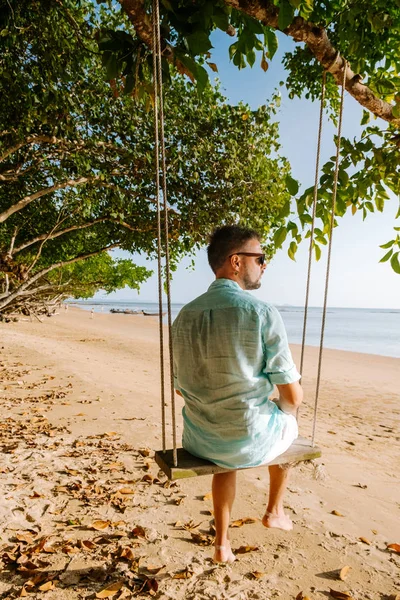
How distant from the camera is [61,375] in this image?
969 cm

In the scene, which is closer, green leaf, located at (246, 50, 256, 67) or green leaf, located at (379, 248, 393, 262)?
green leaf, located at (246, 50, 256, 67)

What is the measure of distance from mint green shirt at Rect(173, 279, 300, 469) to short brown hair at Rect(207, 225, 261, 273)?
6.2 inches

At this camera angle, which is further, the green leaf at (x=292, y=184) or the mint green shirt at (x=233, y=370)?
the green leaf at (x=292, y=184)

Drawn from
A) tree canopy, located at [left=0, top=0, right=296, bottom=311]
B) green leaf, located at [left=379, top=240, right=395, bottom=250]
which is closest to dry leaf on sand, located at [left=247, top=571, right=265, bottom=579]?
green leaf, located at [left=379, top=240, right=395, bottom=250]

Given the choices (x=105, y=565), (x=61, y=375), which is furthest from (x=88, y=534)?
(x=61, y=375)

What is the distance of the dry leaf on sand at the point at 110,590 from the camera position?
2336mm

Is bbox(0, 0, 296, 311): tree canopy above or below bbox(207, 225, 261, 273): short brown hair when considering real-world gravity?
above

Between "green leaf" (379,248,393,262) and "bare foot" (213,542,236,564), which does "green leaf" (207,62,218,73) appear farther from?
"bare foot" (213,542,236,564)

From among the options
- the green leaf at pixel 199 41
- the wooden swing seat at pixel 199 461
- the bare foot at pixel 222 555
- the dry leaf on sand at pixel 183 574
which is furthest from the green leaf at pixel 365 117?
the dry leaf on sand at pixel 183 574

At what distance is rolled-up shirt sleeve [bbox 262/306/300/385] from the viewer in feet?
6.74

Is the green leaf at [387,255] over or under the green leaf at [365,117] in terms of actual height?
under

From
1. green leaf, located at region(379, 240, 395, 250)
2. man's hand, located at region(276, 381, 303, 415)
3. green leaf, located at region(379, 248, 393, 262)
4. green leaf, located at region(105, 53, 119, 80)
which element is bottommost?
man's hand, located at region(276, 381, 303, 415)

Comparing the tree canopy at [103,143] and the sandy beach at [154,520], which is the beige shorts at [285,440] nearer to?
the sandy beach at [154,520]

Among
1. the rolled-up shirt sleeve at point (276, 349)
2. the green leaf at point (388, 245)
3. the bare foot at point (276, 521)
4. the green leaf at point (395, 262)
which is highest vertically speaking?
the green leaf at point (388, 245)
